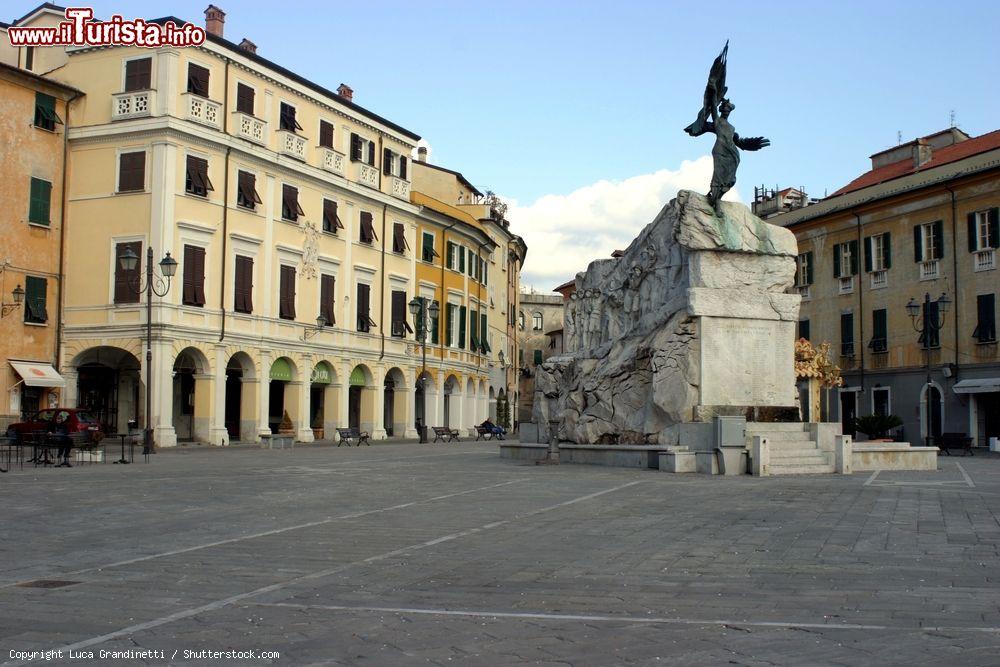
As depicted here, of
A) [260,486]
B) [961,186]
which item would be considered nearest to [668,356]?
[260,486]

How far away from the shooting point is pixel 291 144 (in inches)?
1769

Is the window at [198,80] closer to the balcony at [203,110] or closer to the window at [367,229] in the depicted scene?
the balcony at [203,110]

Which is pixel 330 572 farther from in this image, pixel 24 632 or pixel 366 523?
pixel 366 523

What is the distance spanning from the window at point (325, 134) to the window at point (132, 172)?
10746mm

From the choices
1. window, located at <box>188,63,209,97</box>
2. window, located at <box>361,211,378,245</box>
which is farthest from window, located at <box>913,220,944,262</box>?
window, located at <box>188,63,209,97</box>

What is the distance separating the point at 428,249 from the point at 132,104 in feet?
68.7

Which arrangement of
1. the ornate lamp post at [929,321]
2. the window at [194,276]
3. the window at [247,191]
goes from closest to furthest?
1. the window at [194,276]
2. the ornate lamp post at [929,321]
3. the window at [247,191]

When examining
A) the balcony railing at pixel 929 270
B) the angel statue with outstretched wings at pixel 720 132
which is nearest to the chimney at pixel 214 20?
the angel statue with outstretched wings at pixel 720 132

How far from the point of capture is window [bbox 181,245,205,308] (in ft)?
127

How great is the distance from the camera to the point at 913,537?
10.9m

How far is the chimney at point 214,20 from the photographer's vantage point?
44.3 meters

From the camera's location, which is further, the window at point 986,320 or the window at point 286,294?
the window at point 286,294

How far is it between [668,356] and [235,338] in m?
23.6

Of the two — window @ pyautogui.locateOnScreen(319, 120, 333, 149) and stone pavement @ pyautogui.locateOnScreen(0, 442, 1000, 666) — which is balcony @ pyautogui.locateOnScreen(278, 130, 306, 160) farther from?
stone pavement @ pyautogui.locateOnScreen(0, 442, 1000, 666)
